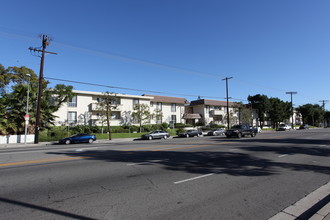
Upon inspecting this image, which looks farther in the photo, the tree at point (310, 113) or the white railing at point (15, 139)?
the tree at point (310, 113)

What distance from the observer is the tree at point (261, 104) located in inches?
2458

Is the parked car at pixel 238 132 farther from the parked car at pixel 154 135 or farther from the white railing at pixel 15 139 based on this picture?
the white railing at pixel 15 139

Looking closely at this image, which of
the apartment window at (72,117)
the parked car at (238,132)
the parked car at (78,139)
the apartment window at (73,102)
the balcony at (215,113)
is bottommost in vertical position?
the parked car at (78,139)

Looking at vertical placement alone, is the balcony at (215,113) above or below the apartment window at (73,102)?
below

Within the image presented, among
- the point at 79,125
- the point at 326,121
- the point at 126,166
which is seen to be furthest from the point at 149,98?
the point at 326,121

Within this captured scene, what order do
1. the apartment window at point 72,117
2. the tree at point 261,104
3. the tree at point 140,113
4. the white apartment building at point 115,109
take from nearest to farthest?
the apartment window at point 72,117, the white apartment building at point 115,109, the tree at point 140,113, the tree at point 261,104

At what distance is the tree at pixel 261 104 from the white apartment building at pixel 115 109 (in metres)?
29.6

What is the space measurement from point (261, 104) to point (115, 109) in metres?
48.1

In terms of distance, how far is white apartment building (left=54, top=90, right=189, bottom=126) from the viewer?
1287 inches

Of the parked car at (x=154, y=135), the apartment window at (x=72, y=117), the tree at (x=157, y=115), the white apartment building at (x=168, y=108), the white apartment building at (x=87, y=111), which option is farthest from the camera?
the white apartment building at (x=168, y=108)

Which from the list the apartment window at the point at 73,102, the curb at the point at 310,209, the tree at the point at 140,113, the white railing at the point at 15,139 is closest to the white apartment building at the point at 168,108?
the tree at the point at 140,113

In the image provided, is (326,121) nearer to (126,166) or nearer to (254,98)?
(254,98)

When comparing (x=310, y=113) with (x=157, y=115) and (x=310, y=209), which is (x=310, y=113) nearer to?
(x=157, y=115)

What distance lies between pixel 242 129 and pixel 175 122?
21.9 m
